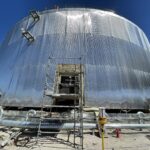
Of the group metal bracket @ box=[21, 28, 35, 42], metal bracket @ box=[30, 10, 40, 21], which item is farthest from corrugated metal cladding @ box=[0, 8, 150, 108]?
metal bracket @ box=[30, 10, 40, 21]

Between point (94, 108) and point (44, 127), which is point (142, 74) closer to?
point (94, 108)

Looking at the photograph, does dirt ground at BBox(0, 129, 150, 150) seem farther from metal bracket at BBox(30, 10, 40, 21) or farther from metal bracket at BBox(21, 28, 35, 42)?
metal bracket at BBox(30, 10, 40, 21)

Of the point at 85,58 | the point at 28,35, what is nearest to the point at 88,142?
the point at 85,58

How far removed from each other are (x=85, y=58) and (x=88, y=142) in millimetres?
6452

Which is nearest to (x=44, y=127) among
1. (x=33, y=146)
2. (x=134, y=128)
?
(x=33, y=146)

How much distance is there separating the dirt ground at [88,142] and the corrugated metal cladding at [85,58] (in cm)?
338

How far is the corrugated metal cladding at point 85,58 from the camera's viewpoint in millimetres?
14188

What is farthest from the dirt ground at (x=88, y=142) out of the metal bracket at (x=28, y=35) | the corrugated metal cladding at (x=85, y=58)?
the metal bracket at (x=28, y=35)

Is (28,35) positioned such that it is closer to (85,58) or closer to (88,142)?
(85,58)

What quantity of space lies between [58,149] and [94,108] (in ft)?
14.9

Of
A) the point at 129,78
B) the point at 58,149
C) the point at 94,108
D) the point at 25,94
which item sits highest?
the point at 129,78

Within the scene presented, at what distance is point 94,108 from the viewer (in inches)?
508

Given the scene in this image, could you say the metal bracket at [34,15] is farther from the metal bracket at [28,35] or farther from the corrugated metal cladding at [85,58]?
the metal bracket at [28,35]

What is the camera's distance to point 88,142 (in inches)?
379
